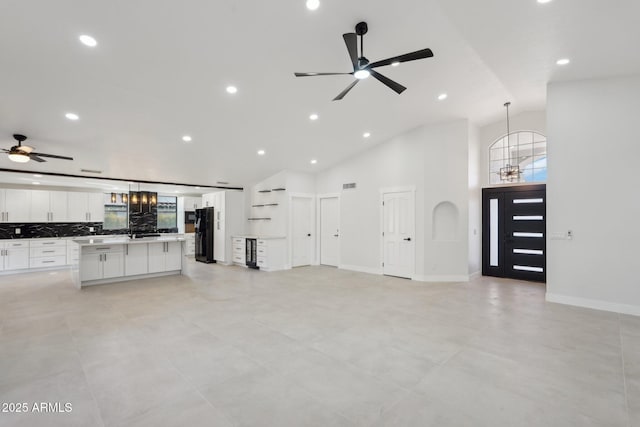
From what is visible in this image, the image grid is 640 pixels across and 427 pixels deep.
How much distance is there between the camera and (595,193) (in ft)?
14.7

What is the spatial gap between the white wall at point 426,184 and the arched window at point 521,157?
1.03m

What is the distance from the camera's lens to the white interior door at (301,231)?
830 cm

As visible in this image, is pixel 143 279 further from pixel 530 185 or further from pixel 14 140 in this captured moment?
pixel 530 185

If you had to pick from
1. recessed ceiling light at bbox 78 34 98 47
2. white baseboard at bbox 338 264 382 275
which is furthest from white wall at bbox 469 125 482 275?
recessed ceiling light at bbox 78 34 98 47

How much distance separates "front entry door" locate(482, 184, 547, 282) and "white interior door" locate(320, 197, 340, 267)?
3652 mm

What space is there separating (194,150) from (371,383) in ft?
19.0

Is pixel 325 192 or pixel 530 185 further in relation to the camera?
pixel 325 192

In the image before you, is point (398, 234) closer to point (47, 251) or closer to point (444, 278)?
point (444, 278)

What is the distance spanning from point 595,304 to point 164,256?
26.9 feet

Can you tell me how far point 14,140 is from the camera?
5301mm

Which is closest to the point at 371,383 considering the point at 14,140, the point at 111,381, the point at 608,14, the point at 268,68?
the point at 111,381

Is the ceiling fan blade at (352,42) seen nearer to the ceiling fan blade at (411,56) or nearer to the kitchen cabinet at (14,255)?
the ceiling fan blade at (411,56)

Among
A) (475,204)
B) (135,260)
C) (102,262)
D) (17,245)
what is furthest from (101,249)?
(475,204)

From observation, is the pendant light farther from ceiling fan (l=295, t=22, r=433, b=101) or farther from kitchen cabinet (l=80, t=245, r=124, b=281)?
kitchen cabinet (l=80, t=245, r=124, b=281)
